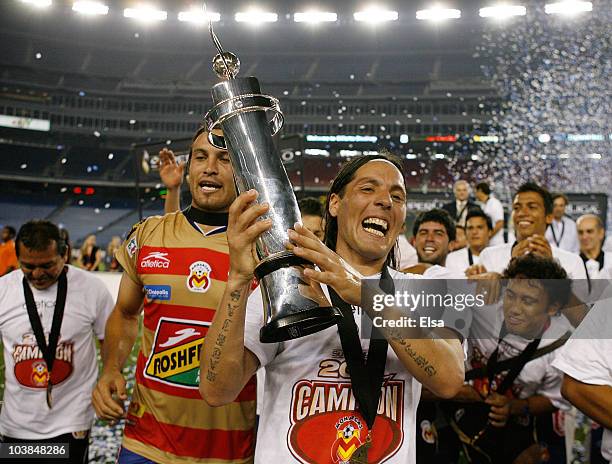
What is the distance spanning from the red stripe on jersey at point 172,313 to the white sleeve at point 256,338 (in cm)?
43

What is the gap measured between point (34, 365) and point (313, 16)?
13.5 meters

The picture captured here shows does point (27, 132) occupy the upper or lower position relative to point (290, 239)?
upper

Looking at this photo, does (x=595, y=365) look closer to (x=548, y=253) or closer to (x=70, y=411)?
(x=548, y=253)

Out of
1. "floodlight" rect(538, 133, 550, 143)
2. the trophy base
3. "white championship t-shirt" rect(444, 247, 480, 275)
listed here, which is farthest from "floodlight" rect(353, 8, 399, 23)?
the trophy base

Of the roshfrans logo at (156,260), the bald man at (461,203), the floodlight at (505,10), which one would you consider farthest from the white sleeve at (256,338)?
the floodlight at (505,10)

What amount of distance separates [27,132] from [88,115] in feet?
5.74

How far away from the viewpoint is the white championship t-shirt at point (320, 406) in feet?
3.46

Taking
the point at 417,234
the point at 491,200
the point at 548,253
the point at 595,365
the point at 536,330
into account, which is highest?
the point at 491,200

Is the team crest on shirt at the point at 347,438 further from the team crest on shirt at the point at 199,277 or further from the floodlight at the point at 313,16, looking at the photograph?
the floodlight at the point at 313,16

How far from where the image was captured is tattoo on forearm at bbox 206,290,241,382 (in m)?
0.98

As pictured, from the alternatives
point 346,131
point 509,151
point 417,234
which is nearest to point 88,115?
point 346,131

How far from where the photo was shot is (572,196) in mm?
6652

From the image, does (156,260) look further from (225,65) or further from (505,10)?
(505,10)

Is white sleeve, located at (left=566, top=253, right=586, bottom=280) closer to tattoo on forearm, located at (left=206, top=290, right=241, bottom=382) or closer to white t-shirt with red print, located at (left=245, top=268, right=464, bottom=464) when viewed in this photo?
white t-shirt with red print, located at (left=245, top=268, right=464, bottom=464)
